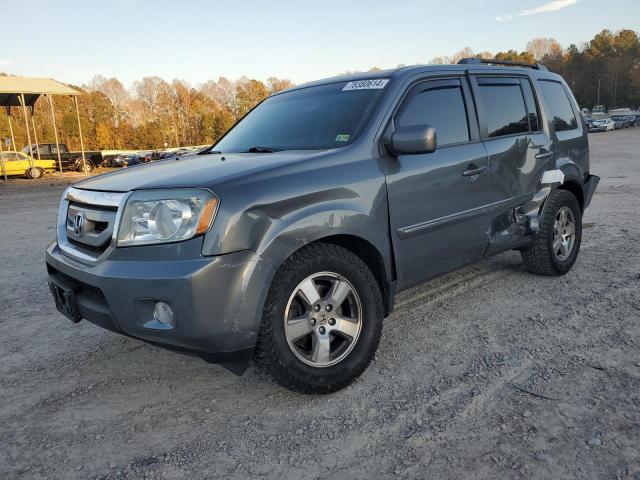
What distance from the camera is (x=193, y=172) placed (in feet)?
9.07

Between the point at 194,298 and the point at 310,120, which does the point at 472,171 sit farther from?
the point at 194,298

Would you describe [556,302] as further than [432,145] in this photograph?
Yes

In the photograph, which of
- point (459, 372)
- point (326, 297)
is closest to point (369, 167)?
point (326, 297)

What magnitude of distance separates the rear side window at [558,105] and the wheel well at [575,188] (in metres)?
0.52

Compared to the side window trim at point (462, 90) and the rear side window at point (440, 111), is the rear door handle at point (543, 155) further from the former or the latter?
the rear side window at point (440, 111)

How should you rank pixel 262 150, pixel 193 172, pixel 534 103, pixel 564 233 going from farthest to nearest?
pixel 564 233 < pixel 534 103 < pixel 262 150 < pixel 193 172

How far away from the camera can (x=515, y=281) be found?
4.70 meters

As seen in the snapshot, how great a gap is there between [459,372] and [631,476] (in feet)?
3.52

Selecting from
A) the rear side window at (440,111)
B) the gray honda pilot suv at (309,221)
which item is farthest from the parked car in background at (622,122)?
the rear side window at (440,111)

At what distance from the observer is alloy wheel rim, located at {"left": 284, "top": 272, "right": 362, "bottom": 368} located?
107 inches

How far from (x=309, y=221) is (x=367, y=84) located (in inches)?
52.8

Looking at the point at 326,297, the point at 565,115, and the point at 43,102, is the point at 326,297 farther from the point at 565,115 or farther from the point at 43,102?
the point at 43,102

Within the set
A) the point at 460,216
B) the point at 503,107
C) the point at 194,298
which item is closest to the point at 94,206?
the point at 194,298

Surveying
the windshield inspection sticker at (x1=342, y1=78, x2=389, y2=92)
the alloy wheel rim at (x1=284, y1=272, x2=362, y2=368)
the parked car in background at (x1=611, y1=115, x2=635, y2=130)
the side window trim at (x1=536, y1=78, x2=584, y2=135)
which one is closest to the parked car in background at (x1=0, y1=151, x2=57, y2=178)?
the windshield inspection sticker at (x1=342, y1=78, x2=389, y2=92)
